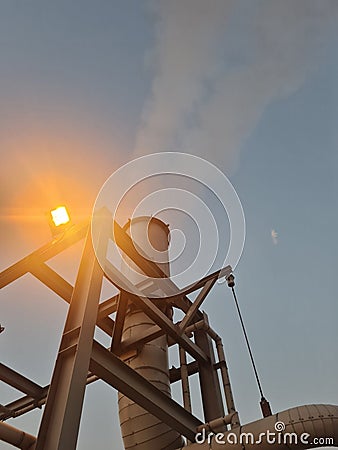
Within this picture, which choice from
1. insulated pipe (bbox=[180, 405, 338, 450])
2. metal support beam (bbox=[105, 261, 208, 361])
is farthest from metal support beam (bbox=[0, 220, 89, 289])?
insulated pipe (bbox=[180, 405, 338, 450])

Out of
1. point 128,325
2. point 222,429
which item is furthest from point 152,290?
point 222,429

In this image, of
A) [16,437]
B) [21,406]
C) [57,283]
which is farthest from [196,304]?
[21,406]

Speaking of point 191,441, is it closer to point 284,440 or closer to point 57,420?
point 284,440

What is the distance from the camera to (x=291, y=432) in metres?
3.83

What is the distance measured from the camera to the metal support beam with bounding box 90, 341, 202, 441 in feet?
13.7

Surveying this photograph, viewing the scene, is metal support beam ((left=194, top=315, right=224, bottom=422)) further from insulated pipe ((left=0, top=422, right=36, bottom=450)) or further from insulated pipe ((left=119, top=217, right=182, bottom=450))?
insulated pipe ((left=0, top=422, right=36, bottom=450))

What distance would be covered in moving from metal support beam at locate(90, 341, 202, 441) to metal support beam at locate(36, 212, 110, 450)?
0.26 metres

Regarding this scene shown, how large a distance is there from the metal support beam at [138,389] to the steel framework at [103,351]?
11 millimetres

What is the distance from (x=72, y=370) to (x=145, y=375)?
2.47 meters

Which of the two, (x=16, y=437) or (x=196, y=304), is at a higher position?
(x=196, y=304)

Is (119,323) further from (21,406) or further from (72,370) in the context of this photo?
(21,406)

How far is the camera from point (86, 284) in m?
4.75

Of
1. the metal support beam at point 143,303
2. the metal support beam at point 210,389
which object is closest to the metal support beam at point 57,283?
the metal support beam at point 143,303

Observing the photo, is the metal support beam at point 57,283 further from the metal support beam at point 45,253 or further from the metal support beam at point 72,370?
the metal support beam at point 72,370
